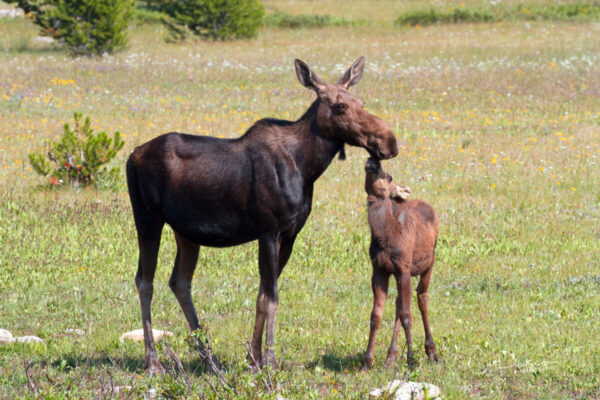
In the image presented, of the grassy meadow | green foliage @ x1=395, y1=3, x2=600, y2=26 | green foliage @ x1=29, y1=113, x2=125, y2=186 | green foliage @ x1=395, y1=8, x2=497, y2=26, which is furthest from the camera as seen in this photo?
green foliage @ x1=395, y1=8, x2=497, y2=26

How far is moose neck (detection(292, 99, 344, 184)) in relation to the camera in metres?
6.39

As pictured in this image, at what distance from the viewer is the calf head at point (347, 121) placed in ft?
19.7

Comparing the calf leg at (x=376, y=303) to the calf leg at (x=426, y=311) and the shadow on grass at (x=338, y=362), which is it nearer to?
the shadow on grass at (x=338, y=362)

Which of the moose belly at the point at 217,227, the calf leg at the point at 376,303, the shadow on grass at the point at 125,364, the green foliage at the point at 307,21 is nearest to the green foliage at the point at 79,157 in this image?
the shadow on grass at the point at 125,364

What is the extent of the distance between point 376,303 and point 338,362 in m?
0.95

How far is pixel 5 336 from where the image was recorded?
25.4 ft

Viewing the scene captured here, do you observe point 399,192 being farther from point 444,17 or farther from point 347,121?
point 444,17

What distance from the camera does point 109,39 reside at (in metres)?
35.4

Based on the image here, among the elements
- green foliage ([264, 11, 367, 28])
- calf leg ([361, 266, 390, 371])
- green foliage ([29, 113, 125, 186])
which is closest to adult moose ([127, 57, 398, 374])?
calf leg ([361, 266, 390, 371])

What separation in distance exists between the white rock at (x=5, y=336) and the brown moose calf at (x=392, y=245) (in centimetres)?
358

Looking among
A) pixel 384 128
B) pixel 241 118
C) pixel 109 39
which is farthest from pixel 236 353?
pixel 109 39

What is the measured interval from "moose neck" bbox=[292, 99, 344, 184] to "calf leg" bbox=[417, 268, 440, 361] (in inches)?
55.6

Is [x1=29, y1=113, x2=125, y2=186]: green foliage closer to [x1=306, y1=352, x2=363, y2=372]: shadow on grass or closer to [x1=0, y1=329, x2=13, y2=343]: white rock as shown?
[x1=0, y1=329, x2=13, y2=343]: white rock

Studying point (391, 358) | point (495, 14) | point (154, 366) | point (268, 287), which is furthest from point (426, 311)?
point (495, 14)
